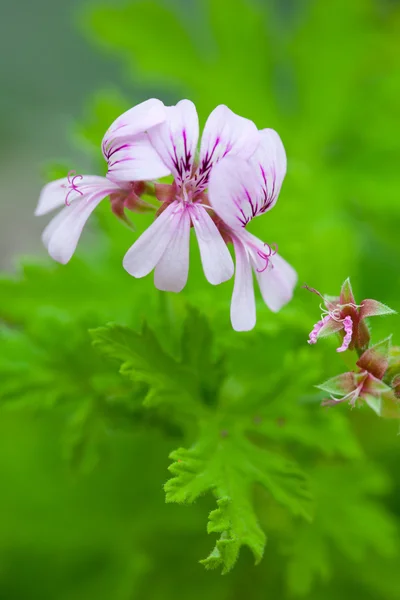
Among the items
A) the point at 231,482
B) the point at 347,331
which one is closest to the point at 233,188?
the point at 347,331

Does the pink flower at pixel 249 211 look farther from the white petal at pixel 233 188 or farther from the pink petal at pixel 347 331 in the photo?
the pink petal at pixel 347 331

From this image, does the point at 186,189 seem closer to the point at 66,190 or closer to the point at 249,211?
the point at 249,211

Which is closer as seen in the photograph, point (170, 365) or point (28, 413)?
point (170, 365)

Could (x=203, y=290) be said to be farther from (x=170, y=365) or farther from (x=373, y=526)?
(x=373, y=526)

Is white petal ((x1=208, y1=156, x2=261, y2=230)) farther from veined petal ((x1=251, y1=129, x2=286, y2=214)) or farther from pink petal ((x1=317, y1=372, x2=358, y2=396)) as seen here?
pink petal ((x1=317, y1=372, x2=358, y2=396))

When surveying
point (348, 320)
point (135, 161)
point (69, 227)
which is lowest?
point (348, 320)

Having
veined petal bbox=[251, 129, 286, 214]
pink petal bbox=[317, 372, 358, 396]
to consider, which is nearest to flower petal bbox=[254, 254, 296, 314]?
veined petal bbox=[251, 129, 286, 214]

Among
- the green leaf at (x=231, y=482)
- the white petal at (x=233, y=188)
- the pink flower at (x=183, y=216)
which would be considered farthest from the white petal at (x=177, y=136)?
the green leaf at (x=231, y=482)

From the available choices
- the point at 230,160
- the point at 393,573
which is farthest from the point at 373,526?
the point at 230,160
